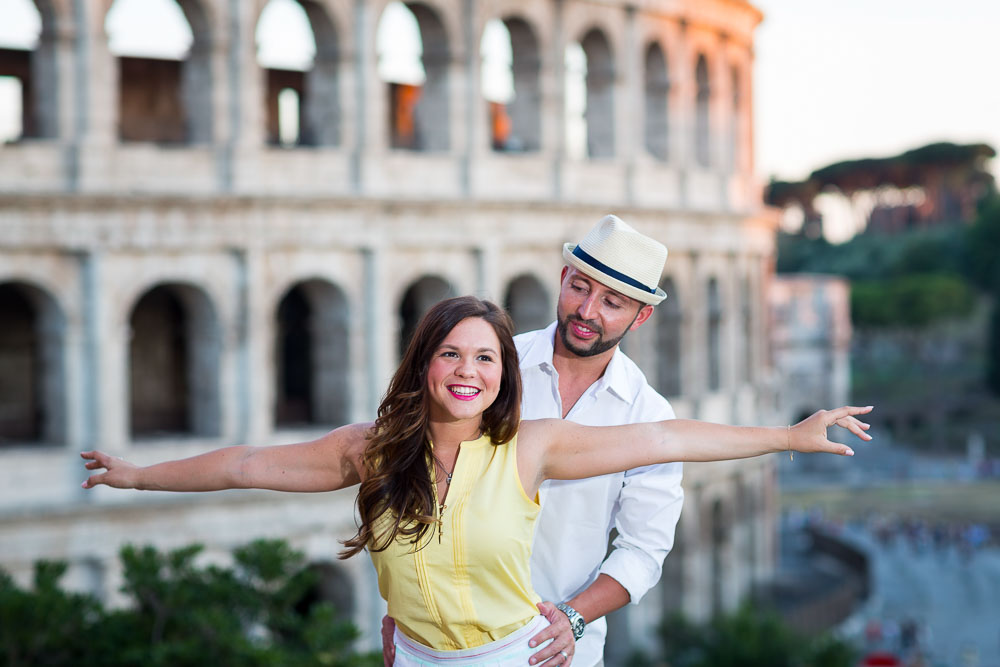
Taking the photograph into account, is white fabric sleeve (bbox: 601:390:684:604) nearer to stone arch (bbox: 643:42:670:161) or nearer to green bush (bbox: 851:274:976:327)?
stone arch (bbox: 643:42:670:161)

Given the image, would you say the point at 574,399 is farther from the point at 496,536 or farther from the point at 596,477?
the point at 496,536

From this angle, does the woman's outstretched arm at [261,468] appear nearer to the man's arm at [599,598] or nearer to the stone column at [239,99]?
the man's arm at [599,598]

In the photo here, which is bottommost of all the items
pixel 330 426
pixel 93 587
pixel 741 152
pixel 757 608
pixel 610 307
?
pixel 757 608

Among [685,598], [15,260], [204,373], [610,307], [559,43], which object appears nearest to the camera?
[610,307]

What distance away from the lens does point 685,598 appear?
94.2 ft

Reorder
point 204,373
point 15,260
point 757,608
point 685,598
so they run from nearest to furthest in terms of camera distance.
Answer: point 15,260
point 204,373
point 685,598
point 757,608

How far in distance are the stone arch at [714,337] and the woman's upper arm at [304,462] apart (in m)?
26.1

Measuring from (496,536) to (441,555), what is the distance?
192 mm

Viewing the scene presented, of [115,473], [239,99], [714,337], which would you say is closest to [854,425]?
[115,473]

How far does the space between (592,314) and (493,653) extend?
1.35 meters

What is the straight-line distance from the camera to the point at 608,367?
18.7 ft

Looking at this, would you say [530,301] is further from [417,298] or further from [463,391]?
[463,391]

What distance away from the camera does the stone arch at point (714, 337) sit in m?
30.9

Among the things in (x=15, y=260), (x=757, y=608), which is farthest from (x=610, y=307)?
(x=757, y=608)
